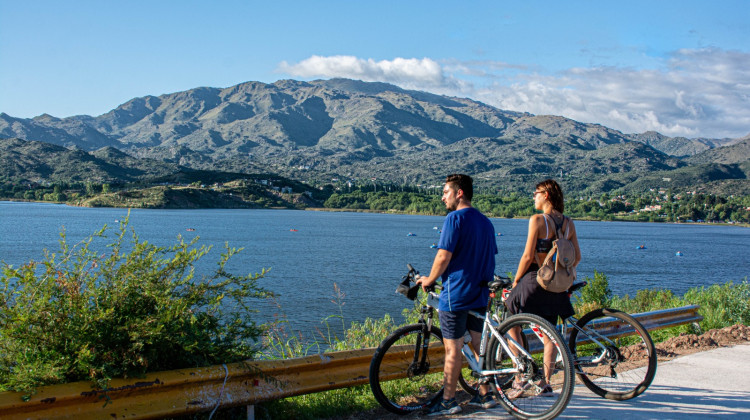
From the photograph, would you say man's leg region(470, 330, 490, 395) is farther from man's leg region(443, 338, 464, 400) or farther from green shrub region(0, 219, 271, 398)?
green shrub region(0, 219, 271, 398)

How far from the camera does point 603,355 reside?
6.09 metres

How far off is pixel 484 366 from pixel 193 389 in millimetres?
2580

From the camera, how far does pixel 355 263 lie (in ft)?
172

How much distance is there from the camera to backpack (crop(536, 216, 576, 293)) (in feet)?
18.6

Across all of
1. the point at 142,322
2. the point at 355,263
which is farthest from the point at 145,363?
the point at 355,263

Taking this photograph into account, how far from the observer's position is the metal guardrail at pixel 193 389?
419cm

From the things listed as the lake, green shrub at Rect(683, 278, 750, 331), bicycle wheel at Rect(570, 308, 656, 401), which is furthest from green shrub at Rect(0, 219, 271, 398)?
the lake

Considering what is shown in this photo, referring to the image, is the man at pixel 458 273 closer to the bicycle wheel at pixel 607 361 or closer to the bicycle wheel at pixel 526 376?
the bicycle wheel at pixel 526 376

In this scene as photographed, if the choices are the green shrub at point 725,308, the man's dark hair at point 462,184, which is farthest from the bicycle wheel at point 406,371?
the green shrub at point 725,308

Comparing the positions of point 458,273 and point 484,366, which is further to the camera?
point 484,366

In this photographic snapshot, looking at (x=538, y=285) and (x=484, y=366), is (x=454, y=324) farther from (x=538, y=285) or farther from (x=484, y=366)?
(x=538, y=285)

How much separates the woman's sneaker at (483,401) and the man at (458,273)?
9.8 inches

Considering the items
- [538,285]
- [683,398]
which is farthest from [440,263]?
[683,398]

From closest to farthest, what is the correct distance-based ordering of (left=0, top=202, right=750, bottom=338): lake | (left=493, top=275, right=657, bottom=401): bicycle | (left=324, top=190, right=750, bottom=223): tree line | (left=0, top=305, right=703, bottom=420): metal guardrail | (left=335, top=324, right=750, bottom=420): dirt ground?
(left=0, top=305, right=703, bottom=420): metal guardrail → (left=493, top=275, right=657, bottom=401): bicycle → (left=335, top=324, right=750, bottom=420): dirt ground → (left=0, top=202, right=750, bottom=338): lake → (left=324, top=190, right=750, bottom=223): tree line
